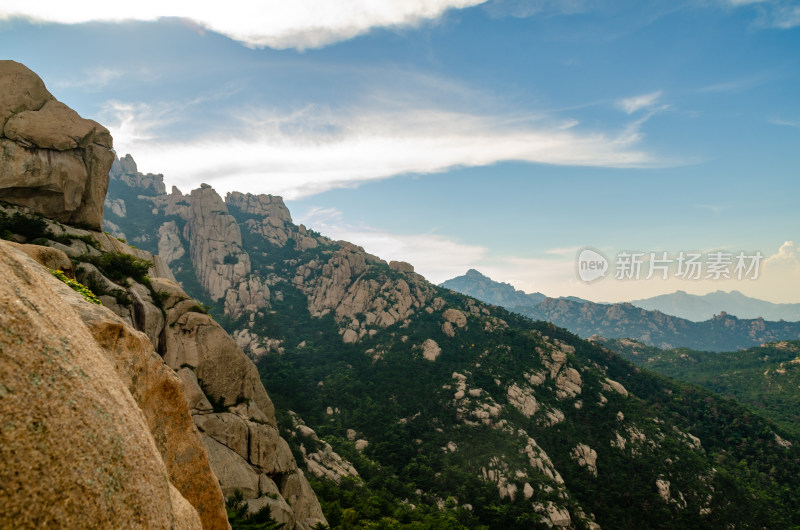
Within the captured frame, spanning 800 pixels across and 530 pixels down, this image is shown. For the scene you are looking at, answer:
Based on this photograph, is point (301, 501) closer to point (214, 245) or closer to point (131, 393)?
point (131, 393)

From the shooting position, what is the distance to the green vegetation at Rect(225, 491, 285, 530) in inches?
712

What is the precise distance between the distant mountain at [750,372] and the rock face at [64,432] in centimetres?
13007

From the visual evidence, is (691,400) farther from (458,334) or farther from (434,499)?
(434,499)

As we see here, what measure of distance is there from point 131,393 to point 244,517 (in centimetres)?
1651


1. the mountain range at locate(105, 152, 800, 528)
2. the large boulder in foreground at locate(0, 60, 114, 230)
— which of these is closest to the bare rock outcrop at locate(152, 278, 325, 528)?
the mountain range at locate(105, 152, 800, 528)

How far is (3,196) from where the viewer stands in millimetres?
25484

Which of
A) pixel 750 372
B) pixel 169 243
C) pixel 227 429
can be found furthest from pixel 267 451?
pixel 750 372

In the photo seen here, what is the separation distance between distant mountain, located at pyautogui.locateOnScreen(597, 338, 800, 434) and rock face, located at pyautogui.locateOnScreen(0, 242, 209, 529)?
13007cm

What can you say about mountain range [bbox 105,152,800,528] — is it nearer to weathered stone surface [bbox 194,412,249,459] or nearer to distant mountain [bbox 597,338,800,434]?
weathered stone surface [bbox 194,412,249,459]

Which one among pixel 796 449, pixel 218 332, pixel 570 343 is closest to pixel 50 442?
pixel 218 332

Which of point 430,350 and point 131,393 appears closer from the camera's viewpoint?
Answer: point 131,393

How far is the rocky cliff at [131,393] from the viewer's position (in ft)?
13.5

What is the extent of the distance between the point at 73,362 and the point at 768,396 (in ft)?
517

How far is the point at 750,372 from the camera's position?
11806 cm
